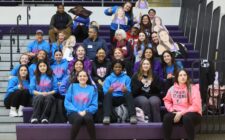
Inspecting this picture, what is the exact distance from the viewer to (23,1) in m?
15.0

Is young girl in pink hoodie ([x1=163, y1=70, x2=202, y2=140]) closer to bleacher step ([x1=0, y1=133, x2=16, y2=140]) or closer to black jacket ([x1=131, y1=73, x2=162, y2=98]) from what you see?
black jacket ([x1=131, y1=73, x2=162, y2=98])

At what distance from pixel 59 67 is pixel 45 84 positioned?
69 cm

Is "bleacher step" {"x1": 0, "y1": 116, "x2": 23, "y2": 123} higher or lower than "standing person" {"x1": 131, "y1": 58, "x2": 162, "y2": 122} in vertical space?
lower

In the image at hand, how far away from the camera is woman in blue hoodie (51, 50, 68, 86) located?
9.60m

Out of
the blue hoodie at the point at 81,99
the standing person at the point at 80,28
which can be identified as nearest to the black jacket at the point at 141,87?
the blue hoodie at the point at 81,99

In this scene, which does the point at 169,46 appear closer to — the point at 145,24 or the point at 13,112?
the point at 145,24

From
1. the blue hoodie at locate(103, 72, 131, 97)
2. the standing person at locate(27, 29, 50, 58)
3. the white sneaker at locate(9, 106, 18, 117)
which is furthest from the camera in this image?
the standing person at locate(27, 29, 50, 58)

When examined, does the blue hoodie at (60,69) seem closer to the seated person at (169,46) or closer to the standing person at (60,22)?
the seated person at (169,46)

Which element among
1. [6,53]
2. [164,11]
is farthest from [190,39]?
[6,53]

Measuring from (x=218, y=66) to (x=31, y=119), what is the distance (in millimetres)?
4111

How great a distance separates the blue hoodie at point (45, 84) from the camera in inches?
358

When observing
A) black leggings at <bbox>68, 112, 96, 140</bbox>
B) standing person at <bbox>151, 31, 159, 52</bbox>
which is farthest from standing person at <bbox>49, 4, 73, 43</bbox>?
black leggings at <bbox>68, 112, 96, 140</bbox>

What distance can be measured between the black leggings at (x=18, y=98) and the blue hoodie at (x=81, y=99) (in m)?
0.96

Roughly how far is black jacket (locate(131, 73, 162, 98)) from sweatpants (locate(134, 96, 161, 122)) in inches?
6.6
